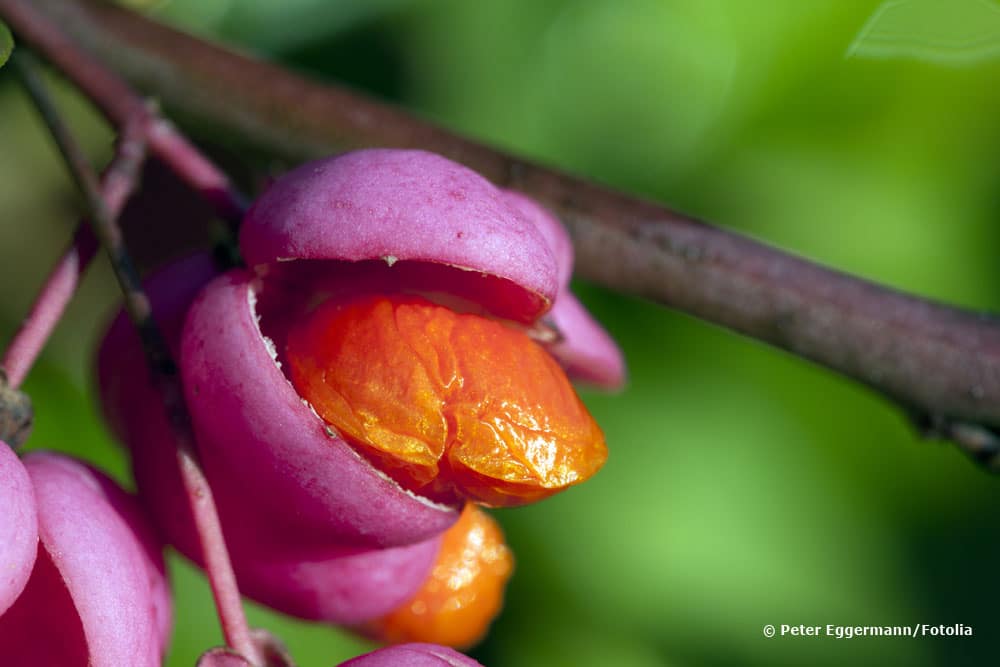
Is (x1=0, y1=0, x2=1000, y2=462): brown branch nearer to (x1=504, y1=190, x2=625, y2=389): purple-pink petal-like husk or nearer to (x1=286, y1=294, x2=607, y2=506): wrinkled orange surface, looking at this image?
(x1=504, y1=190, x2=625, y2=389): purple-pink petal-like husk

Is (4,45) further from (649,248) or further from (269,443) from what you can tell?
(649,248)

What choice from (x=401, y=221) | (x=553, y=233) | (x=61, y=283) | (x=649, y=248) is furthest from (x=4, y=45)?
(x=649, y=248)

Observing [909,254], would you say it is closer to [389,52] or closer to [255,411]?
[389,52]

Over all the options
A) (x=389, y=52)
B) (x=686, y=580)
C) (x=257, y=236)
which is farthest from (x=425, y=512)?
(x=389, y=52)

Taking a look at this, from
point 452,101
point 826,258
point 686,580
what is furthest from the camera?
point 452,101

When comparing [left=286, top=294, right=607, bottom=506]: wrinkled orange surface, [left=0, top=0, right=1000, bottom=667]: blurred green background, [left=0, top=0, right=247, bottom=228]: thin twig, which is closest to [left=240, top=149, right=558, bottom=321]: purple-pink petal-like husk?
[left=286, top=294, right=607, bottom=506]: wrinkled orange surface

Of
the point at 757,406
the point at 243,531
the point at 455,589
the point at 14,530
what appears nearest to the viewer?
the point at 14,530
